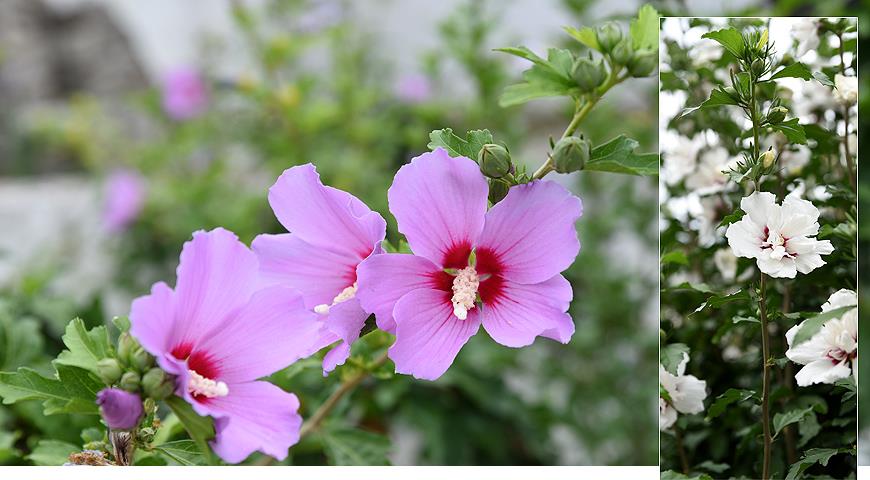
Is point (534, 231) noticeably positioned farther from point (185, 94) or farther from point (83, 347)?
point (185, 94)

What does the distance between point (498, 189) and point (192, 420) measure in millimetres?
142

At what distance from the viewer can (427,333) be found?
12.5 inches

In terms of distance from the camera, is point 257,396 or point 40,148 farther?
point 40,148

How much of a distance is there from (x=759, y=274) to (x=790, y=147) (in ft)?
0.21

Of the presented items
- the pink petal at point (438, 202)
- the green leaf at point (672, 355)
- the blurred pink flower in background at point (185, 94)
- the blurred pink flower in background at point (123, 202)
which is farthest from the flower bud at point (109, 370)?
the blurred pink flower in background at point (185, 94)

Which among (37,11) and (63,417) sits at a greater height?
(37,11)

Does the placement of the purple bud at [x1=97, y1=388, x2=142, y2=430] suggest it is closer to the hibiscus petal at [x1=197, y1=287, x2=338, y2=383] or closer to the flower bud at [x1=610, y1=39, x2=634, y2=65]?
the hibiscus petal at [x1=197, y1=287, x2=338, y2=383]

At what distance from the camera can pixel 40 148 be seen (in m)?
2.46

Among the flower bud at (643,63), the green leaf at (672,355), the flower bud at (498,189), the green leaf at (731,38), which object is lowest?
the green leaf at (672,355)

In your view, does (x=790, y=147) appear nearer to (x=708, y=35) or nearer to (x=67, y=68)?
(x=708, y=35)

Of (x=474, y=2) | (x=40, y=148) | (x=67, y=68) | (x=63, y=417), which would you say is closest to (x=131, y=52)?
(x=67, y=68)

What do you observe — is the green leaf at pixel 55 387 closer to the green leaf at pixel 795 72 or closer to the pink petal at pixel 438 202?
the pink petal at pixel 438 202

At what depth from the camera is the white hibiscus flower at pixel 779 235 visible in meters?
0.33

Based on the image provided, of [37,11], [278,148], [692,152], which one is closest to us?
[692,152]
